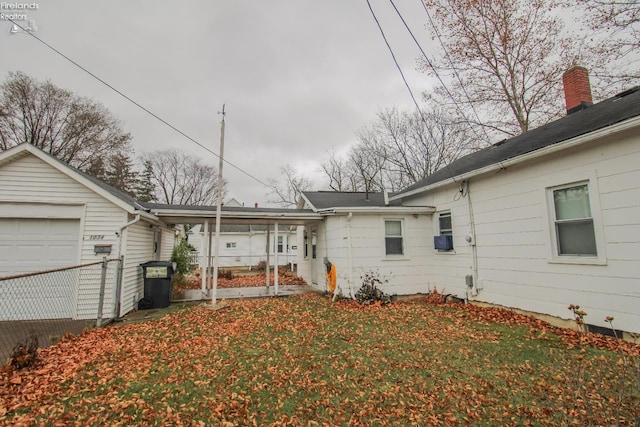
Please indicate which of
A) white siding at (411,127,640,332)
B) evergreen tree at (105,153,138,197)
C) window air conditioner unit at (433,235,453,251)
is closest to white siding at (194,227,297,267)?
evergreen tree at (105,153,138,197)

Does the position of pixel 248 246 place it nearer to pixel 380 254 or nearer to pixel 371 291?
pixel 380 254

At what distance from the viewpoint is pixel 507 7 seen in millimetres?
13406

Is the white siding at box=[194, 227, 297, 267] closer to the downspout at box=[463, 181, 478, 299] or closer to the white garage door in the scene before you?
the white garage door

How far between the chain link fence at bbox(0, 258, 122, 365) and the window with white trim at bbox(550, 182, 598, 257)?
372 inches

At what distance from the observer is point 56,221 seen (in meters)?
6.82

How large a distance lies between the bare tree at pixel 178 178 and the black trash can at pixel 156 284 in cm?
2559

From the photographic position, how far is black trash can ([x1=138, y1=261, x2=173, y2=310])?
775 cm

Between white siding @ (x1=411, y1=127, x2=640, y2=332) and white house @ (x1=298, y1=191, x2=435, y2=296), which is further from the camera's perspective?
white house @ (x1=298, y1=191, x2=435, y2=296)

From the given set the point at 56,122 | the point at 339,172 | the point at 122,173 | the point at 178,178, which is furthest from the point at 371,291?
the point at 178,178

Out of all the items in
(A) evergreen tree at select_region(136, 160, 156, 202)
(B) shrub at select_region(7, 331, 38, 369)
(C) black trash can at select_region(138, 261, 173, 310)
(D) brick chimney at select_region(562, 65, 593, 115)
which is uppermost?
(A) evergreen tree at select_region(136, 160, 156, 202)

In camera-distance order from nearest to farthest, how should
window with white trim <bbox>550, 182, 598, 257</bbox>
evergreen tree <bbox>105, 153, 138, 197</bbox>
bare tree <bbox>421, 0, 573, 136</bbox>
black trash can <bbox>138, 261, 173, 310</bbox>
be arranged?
window with white trim <bbox>550, 182, 598, 257</bbox>, black trash can <bbox>138, 261, 173, 310</bbox>, bare tree <bbox>421, 0, 573, 136</bbox>, evergreen tree <bbox>105, 153, 138, 197</bbox>

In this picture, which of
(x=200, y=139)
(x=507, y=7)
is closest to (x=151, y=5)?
(x=200, y=139)

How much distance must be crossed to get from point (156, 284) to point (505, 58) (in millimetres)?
17919

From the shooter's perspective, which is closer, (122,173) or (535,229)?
(535,229)
